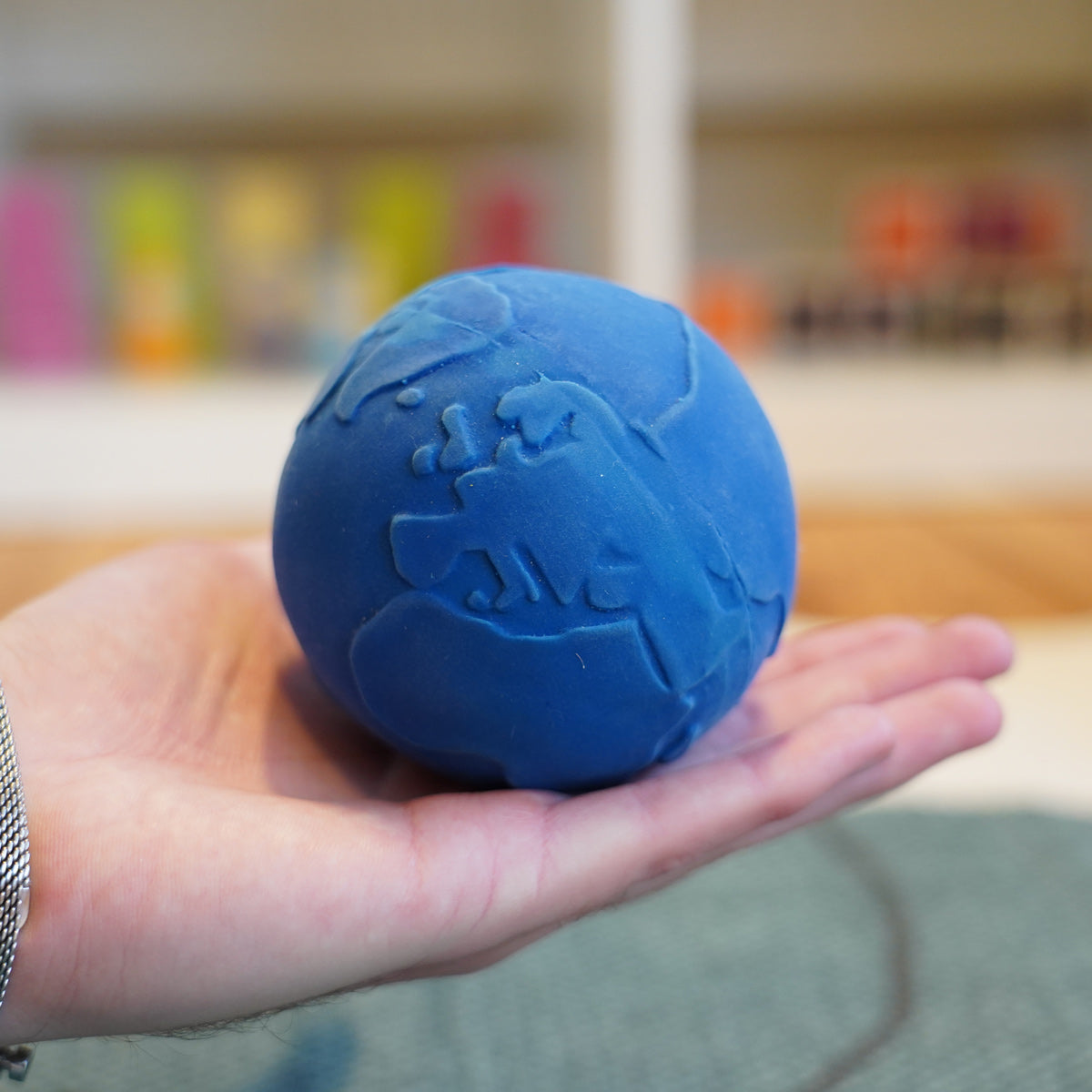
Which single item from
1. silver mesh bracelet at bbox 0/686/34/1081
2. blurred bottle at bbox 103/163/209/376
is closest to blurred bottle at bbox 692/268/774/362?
blurred bottle at bbox 103/163/209/376

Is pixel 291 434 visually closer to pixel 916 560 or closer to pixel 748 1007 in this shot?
pixel 916 560

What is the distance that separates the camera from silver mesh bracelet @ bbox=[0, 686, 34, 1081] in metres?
→ 0.60

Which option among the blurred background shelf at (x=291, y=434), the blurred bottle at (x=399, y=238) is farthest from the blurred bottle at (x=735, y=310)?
the blurred bottle at (x=399, y=238)

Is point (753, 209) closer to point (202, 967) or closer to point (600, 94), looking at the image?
point (600, 94)

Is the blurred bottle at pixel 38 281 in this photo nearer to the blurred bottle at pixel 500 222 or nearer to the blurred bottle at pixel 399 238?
the blurred bottle at pixel 399 238

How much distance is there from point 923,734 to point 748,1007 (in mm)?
239

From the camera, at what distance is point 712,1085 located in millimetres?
800

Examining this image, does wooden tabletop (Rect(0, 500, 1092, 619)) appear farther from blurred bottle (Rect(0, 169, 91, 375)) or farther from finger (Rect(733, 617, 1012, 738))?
finger (Rect(733, 617, 1012, 738))

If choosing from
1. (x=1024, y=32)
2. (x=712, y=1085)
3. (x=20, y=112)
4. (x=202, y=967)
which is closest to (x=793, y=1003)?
(x=712, y=1085)

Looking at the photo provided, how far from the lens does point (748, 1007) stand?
0.88 m

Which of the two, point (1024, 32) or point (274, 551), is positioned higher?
point (1024, 32)

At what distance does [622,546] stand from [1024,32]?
7.75 feet

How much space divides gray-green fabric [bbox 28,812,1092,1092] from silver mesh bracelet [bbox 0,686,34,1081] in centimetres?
24

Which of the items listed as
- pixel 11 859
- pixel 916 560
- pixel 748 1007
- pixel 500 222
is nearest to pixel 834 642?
pixel 748 1007
